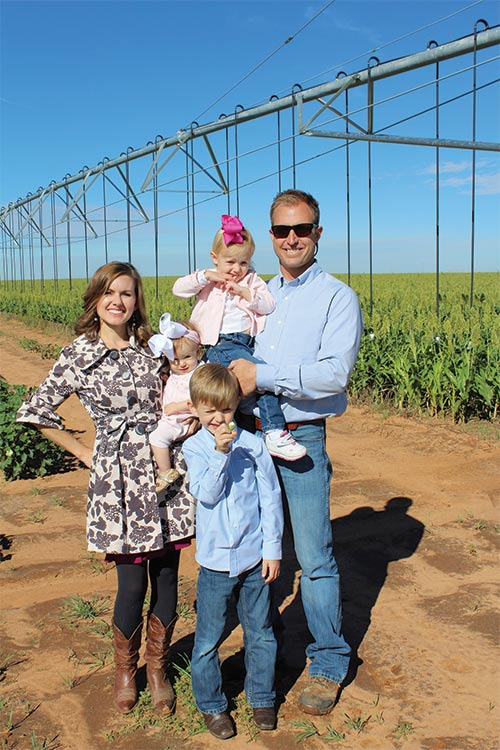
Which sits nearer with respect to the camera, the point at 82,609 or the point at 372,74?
the point at 82,609

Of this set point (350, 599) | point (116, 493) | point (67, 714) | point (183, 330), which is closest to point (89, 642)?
point (67, 714)

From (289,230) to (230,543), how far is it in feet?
3.76

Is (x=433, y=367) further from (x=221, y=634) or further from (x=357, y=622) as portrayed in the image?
(x=221, y=634)

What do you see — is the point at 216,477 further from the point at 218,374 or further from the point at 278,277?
the point at 278,277

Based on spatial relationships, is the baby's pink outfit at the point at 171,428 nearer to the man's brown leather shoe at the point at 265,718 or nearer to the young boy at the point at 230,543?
the young boy at the point at 230,543

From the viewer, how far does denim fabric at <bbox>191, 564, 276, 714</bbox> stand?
7.88 ft

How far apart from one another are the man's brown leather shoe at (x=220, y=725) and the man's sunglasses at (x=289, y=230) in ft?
5.73

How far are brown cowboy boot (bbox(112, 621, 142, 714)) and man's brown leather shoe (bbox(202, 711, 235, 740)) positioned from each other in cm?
33

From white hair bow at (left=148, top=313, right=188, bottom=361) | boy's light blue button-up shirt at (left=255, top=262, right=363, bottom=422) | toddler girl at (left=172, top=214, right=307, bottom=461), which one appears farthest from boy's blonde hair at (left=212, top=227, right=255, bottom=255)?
white hair bow at (left=148, top=313, right=188, bottom=361)

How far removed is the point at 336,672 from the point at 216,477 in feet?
3.18

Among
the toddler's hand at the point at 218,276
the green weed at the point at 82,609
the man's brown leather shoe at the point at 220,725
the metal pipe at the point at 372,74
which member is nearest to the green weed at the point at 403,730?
the man's brown leather shoe at the point at 220,725

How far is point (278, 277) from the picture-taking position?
2.75 m

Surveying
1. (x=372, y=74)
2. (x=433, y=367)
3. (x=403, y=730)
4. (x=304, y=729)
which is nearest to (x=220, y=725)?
(x=304, y=729)

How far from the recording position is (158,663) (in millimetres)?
2633
